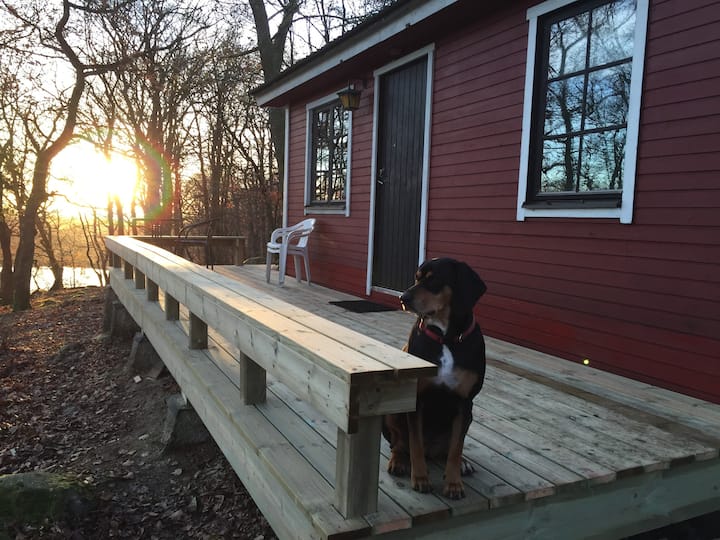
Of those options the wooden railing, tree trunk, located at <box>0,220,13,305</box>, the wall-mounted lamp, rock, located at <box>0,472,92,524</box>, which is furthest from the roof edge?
tree trunk, located at <box>0,220,13,305</box>

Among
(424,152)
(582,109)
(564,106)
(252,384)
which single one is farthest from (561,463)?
(424,152)

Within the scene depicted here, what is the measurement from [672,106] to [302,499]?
2.72 metres

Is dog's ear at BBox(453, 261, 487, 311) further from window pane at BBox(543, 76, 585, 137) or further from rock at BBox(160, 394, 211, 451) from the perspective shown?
rock at BBox(160, 394, 211, 451)

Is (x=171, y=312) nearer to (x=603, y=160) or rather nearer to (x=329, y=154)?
(x=603, y=160)

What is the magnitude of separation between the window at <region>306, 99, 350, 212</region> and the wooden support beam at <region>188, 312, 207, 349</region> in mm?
3211

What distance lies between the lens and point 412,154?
517 centimetres

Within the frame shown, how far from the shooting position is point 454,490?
169 centimetres

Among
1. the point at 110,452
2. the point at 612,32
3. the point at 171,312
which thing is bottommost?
the point at 110,452

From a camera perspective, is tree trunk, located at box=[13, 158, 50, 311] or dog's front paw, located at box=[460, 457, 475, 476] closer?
dog's front paw, located at box=[460, 457, 475, 476]

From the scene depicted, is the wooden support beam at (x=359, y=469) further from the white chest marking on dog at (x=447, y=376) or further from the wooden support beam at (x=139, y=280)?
the wooden support beam at (x=139, y=280)

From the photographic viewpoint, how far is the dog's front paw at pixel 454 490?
5.53ft

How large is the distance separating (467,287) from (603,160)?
1.99 m

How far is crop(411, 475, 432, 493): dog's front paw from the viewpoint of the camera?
1.72 meters

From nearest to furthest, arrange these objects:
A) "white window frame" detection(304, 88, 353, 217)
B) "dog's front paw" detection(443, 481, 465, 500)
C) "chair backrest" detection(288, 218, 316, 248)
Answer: "dog's front paw" detection(443, 481, 465, 500), "white window frame" detection(304, 88, 353, 217), "chair backrest" detection(288, 218, 316, 248)
